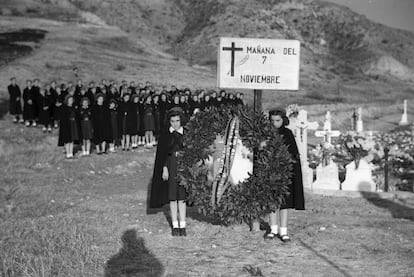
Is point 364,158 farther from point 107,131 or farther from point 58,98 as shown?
point 58,98

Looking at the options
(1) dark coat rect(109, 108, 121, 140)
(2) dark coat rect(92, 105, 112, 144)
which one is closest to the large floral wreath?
(2) dark coat rect(92, 105, 112, 144)

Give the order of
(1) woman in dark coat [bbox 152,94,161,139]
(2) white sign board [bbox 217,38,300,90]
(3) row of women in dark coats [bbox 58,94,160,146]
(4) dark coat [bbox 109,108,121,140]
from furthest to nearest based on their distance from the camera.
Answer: (1) woman in dark coat [bbox 152,94,161,139] < (4) dark coat [bbox 109,108,121,140] < (3) row of women in dark coats [bbox 58,94,160,146] < (2) white sign board [bbox 217,38,300,90]

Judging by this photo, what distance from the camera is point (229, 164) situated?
25.0ft

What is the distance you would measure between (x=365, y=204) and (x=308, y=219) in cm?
231

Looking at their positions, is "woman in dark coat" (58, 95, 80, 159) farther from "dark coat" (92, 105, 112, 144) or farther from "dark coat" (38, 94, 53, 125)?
"dark coat" (38, 94, 53, 125)

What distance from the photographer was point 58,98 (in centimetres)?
1797

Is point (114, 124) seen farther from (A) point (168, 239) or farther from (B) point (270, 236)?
(B) point (270, 236)

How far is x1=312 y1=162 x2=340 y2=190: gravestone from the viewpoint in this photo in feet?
39.6

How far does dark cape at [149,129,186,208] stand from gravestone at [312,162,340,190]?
520 centimetres

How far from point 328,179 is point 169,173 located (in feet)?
17.8

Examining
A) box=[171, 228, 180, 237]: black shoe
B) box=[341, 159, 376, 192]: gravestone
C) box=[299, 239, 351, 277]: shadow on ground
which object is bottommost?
box=[299, 239, 351, 277]: shadow on ground

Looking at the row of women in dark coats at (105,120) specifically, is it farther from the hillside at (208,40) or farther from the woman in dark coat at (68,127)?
the hillside at (208,40)

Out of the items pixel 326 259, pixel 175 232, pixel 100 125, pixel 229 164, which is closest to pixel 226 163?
pixel 229 164

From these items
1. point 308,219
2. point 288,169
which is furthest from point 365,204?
point 288,169
